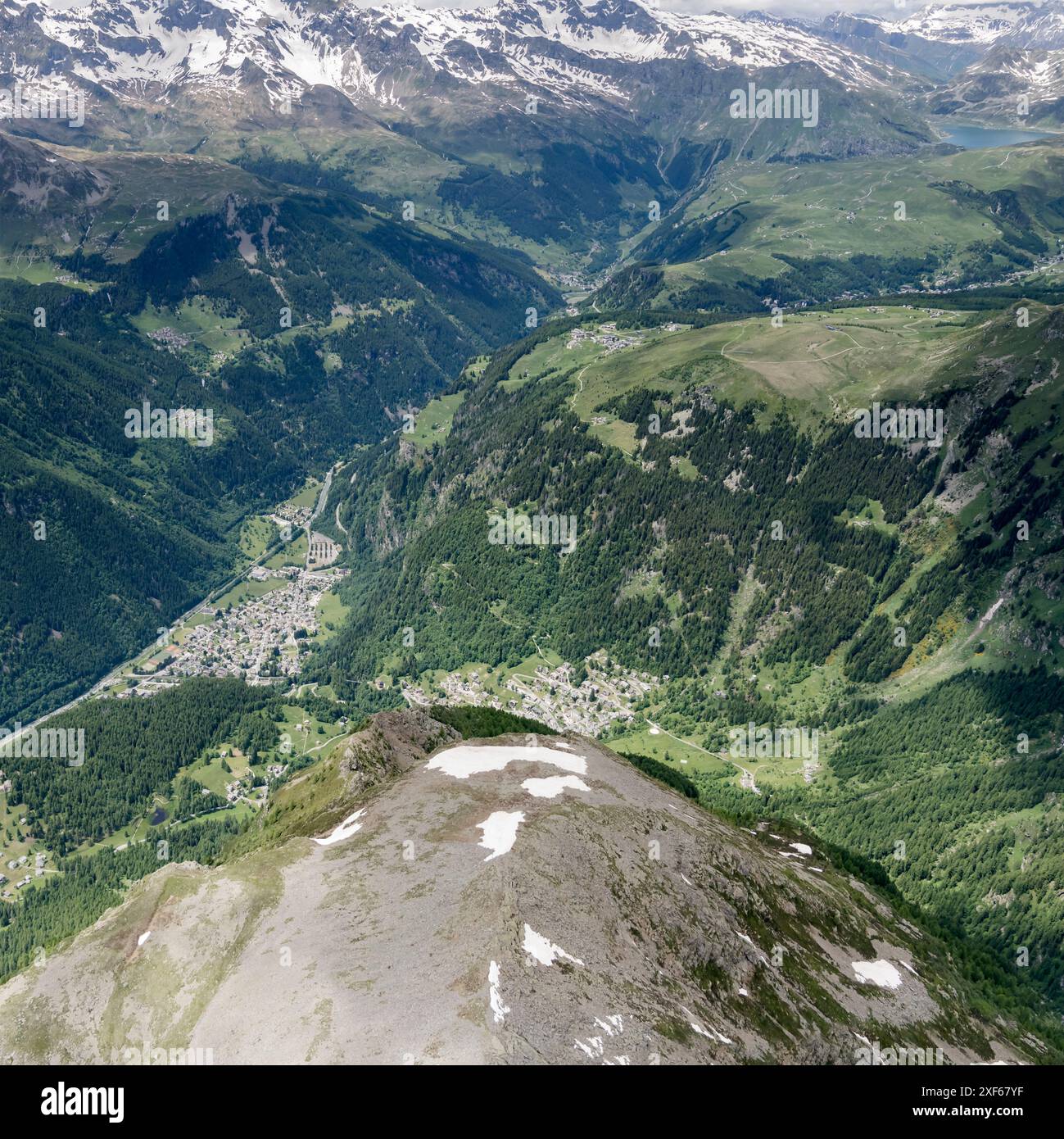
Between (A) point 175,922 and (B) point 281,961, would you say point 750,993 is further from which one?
(A) point 175,922
